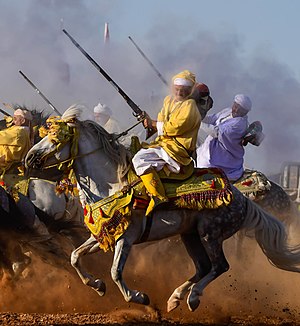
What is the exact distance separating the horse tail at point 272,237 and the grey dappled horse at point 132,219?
13 millimetres

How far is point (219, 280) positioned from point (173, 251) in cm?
64

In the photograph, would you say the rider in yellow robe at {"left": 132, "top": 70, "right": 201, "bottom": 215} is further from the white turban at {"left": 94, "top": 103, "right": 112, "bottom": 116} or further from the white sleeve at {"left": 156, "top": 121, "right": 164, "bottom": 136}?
the white turban at {"left": 94, "top": 103, "right": 112, "bottom": 116}

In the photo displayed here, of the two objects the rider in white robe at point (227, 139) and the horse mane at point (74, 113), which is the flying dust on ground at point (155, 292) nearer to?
the rider in white robe at point (227, 139)

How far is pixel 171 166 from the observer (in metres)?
8.80

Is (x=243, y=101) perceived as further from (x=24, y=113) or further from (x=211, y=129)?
Result: (x=24, y=113)

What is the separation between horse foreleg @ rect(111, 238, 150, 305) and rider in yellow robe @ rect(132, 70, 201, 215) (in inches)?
14.5

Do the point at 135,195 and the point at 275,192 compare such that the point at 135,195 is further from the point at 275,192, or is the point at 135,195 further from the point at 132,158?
the point at 275,192

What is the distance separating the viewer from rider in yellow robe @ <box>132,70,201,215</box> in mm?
8664

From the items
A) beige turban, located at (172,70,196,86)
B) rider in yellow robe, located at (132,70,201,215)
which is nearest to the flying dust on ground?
rider in yellow robe, located at (132,70,201,215)

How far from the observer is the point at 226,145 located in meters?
Answer: 11.7

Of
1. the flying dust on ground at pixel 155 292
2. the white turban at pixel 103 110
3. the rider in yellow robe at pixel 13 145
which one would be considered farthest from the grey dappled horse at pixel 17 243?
the white turban at pixel 103 110

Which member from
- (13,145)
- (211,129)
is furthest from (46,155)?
(211,129)

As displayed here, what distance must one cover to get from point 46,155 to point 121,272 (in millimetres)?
1212

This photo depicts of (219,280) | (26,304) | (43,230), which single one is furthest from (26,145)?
(219,280)
